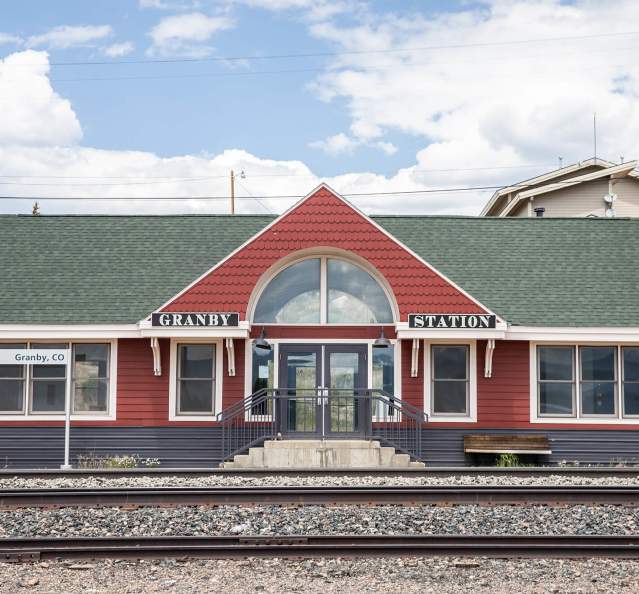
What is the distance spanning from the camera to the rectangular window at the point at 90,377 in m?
20.9

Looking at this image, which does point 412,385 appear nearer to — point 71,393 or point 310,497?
point 71,393

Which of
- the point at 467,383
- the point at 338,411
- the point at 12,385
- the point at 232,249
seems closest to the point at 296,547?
the point at 338,411

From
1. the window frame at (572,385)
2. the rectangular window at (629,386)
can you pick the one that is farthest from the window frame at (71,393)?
the rectangular window at (629,386)

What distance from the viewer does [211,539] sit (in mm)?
10695

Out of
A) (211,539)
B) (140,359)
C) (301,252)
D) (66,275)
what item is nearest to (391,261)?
(301,252)

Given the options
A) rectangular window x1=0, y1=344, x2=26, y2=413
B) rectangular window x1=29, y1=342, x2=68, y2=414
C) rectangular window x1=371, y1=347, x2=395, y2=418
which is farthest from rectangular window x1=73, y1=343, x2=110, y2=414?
rectangular window x1=371, y1=347, x2=395, y2=418

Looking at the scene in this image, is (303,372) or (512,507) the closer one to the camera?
(512,507)

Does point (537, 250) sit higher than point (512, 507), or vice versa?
point (537, 250)

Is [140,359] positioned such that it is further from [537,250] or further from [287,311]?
[537,250]

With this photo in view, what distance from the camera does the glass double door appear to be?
20.3m

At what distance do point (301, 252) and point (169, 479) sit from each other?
6.78 metres

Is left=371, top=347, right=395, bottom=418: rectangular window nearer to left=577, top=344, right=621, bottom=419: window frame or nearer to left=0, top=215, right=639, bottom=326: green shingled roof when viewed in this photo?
left=0, top=215, right=639, bottom=326: green shingled roof

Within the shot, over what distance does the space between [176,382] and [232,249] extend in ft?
13.5

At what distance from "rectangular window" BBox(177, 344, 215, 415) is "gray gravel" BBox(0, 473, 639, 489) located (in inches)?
A: 177
